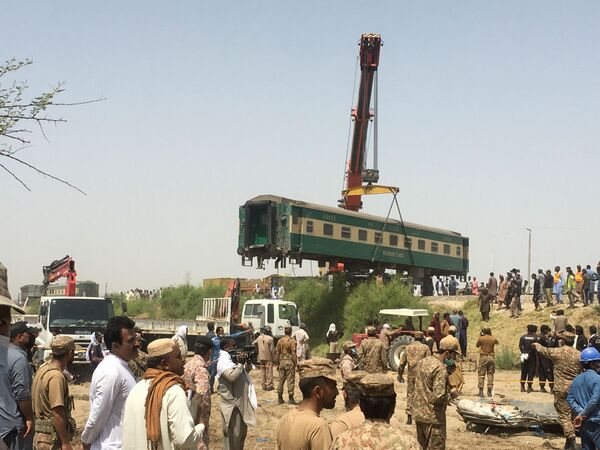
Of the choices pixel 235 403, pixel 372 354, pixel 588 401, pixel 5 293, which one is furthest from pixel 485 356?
pixel 5 293

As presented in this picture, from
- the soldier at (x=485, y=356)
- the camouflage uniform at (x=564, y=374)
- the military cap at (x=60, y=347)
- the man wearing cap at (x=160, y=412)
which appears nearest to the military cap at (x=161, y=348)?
the man wearing cap at (x=160, y=412)

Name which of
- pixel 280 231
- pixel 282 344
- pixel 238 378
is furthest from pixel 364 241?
pixel 238 378

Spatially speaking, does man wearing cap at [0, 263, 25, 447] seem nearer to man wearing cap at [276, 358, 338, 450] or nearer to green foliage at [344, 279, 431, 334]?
man wearing cap at [276, 358, 338, 450]

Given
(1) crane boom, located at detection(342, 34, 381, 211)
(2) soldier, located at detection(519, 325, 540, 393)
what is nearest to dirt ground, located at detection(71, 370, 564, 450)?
(2) soldier, located at detection(519, 325, 540, 393)

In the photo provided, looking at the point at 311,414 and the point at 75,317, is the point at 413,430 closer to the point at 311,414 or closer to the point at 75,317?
the point at 311,414

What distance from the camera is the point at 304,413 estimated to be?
4.59m

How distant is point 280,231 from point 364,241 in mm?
4822

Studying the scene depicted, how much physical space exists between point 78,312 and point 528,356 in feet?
37.6

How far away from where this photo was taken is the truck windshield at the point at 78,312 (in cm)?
2008

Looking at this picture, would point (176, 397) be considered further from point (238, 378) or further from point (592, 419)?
point (592, 419)

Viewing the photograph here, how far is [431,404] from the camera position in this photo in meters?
8.74

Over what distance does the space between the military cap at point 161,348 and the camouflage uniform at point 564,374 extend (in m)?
7.30

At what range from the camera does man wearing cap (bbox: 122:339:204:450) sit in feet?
14.9

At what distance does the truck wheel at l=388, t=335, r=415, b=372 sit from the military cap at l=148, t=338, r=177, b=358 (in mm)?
16265
